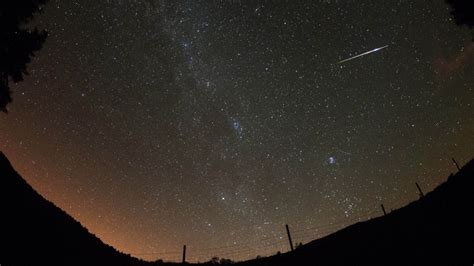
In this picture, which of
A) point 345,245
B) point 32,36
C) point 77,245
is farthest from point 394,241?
point 32,36

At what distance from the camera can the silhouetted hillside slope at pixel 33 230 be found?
7055mm

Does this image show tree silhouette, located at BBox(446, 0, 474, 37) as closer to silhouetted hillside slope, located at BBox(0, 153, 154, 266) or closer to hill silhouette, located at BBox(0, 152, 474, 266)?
hill silhouette, located at BBox(0, 152, 474, 266)

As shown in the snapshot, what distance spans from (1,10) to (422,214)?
16442 millimetres

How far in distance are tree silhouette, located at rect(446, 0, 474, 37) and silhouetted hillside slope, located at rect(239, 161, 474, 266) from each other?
260 inches

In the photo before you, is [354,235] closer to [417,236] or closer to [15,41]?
[417,236]

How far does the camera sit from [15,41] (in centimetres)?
1162

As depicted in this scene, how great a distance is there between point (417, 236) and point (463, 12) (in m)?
9.25

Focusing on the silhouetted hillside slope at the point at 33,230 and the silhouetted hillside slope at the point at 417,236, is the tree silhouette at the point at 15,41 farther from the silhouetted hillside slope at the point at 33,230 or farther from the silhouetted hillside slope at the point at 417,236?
the silhouetted hillside slope at the point at 417,236

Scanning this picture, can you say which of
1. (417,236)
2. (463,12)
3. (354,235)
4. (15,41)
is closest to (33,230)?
(15,41)

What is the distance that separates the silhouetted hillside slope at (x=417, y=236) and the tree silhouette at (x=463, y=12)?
660 cm

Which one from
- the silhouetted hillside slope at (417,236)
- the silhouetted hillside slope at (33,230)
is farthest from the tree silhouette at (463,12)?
the silhouetted hillside slope at (33,230)

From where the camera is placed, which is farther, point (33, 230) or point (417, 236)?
point (417, 236)

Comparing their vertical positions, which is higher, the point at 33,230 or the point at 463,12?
the point at 463,12

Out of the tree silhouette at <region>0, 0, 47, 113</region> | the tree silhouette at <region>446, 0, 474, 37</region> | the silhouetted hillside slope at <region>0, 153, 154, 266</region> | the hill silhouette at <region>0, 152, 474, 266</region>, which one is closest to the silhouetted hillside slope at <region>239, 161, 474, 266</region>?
the hill silhouette at <region>0, 152, 474, 266</region>
